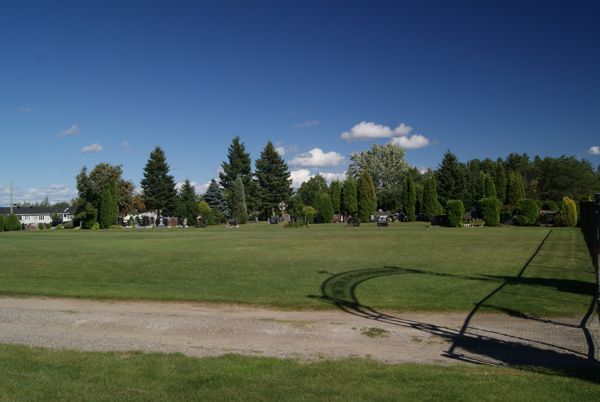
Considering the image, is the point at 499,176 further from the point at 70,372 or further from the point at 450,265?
the point at 70,372

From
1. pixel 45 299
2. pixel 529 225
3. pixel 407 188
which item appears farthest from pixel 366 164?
pixel 45 299

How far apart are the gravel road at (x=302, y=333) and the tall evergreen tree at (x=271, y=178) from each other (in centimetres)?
7406

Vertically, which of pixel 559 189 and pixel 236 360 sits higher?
pixel 559 189

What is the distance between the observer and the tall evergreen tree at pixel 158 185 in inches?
3263

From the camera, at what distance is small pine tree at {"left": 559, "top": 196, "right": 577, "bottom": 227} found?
45.5 meters

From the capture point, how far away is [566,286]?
42.1 ft

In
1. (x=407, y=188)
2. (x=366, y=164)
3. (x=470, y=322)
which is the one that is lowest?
(x=470, y=322)

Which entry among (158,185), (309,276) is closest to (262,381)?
(309,276)

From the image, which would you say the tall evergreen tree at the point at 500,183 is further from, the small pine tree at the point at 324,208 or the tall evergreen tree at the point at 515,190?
the small pine tree at the point at 324,208

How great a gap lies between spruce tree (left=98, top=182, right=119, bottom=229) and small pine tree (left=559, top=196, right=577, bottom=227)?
4912cm

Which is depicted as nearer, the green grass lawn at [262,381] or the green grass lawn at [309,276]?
the green grass lawn at [262,381]

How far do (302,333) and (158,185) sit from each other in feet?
256

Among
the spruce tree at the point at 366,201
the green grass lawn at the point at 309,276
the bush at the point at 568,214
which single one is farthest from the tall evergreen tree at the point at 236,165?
the green grass lawn at the point at 309,276

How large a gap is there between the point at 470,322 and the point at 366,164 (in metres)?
90.8
